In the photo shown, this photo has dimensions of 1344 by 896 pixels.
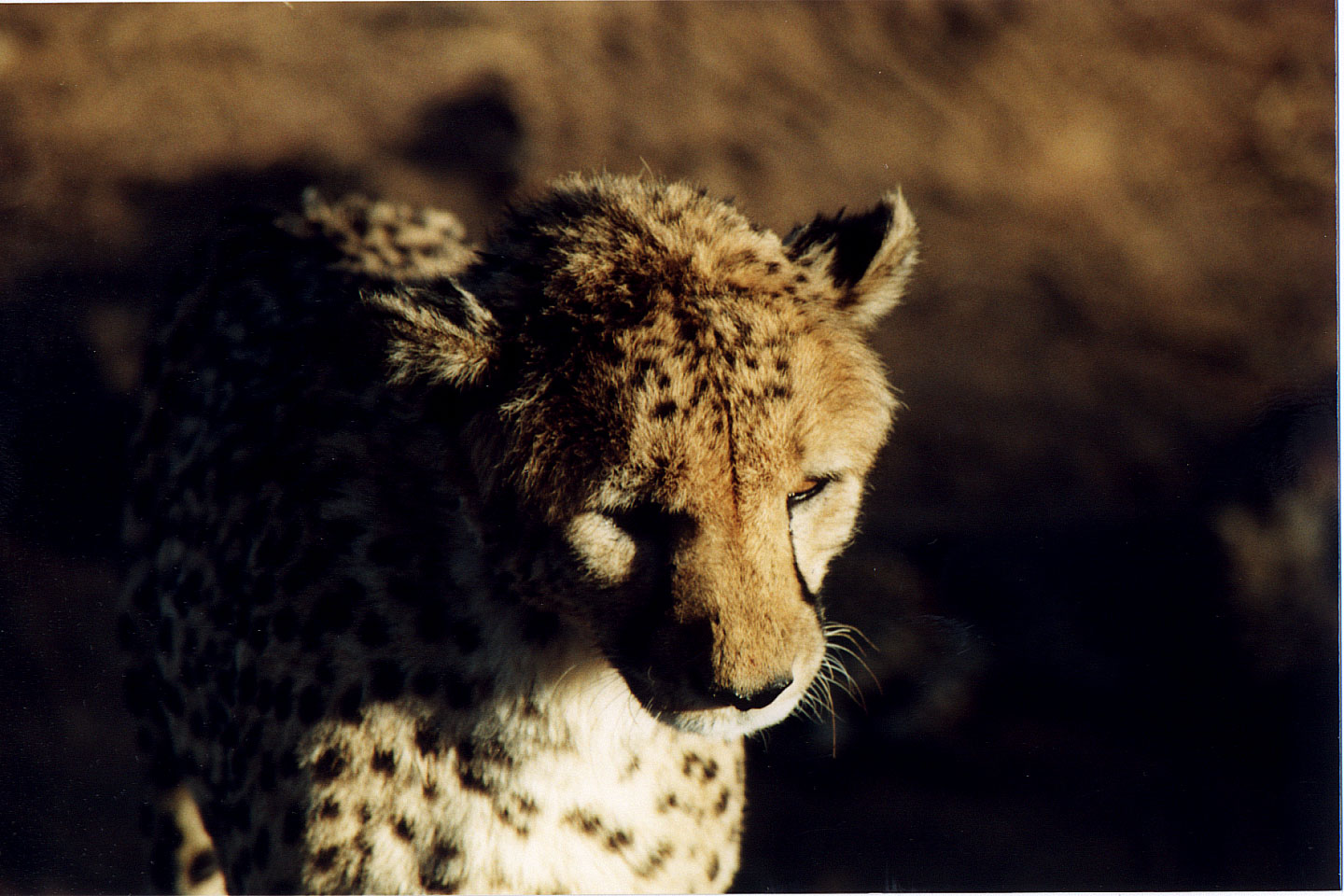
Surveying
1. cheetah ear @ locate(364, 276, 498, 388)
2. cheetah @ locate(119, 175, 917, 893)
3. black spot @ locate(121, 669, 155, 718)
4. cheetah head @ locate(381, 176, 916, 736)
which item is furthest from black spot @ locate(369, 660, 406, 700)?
black spot @ locate(121, 669, 155, 718)

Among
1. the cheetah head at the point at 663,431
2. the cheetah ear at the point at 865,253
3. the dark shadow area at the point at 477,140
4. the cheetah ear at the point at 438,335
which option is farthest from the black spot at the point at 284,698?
the dark shadow area at the point at 477,140

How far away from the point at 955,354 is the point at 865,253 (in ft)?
4.15

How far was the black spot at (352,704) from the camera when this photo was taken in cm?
160

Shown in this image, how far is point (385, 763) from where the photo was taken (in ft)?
5.23

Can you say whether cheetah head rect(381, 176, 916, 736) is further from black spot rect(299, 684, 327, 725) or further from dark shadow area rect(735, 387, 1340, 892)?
dark shadow area rect(735, 387, 1340, 892)

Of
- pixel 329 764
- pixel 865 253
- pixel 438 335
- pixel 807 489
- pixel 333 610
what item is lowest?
pixel 329 764

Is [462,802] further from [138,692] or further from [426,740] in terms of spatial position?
[138,692]

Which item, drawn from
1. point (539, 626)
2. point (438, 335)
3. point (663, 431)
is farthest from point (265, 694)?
point (663, 431)

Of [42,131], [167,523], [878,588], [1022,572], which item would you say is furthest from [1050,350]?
[42,131]

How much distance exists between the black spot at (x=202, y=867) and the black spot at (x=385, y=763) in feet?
2.91

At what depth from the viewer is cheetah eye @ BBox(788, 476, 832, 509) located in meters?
1.43

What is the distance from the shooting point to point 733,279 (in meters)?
1.44

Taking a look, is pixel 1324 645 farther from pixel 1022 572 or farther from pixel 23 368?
pixel 23 368

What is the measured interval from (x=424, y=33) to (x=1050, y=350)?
1767 millimetres
